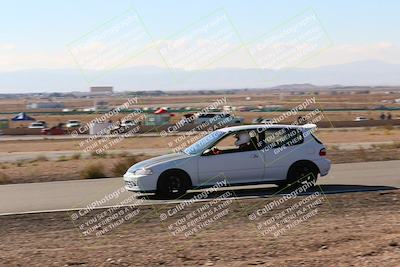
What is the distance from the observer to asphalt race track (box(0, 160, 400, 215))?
1359 cm

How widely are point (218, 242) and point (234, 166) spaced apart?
5.55 metres

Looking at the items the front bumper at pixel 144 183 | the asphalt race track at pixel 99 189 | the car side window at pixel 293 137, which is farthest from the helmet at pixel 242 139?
the front bumper at pixel 144 183

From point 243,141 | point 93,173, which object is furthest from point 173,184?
point 93,173

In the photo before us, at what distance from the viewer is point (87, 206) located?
1308 centimetres

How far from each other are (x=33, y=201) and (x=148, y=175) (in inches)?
103

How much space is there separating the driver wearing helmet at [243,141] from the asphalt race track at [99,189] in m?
0.99

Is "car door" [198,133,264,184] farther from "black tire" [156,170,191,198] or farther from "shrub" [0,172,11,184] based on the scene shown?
"shrub" [0,172,11,184]

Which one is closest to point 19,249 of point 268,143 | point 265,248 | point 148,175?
point 265,248

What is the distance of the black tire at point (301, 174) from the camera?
14609 millimetres

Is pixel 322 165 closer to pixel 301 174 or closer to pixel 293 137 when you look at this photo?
pixel 301 174

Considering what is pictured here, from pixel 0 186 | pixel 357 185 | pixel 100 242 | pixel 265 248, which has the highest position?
pixel 0 186

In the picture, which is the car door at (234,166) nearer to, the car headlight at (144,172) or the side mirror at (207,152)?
the side mirror at (207,152)

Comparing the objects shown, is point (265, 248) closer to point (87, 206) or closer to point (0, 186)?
point (87, 206)

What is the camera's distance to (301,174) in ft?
48.2
